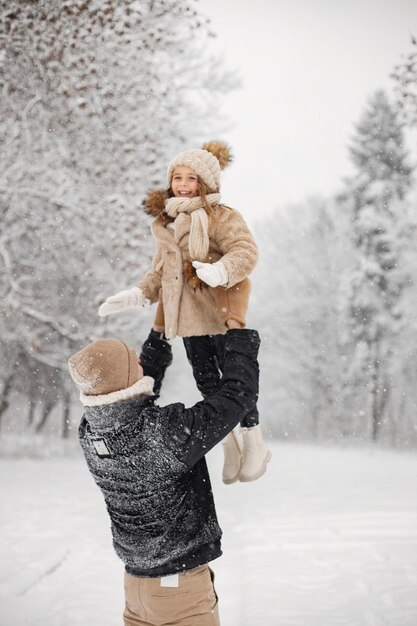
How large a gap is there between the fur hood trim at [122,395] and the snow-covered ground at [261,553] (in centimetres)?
451

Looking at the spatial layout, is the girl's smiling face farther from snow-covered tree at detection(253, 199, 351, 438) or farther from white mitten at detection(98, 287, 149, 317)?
snow-covered tree at detection(253, 199, 351, 438)

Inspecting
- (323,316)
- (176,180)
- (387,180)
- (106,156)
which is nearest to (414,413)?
(323,316)

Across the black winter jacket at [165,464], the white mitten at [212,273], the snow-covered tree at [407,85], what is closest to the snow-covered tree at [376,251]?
the snow-covered tree at [407,85]

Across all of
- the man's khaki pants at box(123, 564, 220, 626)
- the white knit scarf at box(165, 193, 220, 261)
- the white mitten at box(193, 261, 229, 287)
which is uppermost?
the white knit scarf at box(165, 193, 220, 261)

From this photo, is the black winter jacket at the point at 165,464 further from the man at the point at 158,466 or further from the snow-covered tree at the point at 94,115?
the snow-covered tree at the point at 94,115

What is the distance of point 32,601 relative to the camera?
6609 millimetres

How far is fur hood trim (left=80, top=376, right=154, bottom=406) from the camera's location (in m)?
2.21

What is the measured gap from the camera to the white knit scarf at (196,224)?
2.63 metres

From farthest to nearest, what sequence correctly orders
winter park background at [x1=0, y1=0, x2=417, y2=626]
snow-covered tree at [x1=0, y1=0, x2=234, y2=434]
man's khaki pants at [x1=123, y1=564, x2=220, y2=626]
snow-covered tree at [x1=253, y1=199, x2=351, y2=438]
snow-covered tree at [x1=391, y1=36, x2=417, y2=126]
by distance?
snow-covered tree at [x1=253, y1=199, x2=351, y2=438], snow-covered tree at [x1=0, y1=0, x2=234, y2=434], winter park background at [x1=0, y1=0, x2=417, y2=626], snow-covered tree at [x1=391, y1=36, x2=417, y2=126], man's khaki pants at [x1=123, y1=564, x2=220, y2=626]

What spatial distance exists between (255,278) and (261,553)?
1745cm

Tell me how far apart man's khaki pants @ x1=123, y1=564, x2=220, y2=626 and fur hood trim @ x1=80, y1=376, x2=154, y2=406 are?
2.43ft

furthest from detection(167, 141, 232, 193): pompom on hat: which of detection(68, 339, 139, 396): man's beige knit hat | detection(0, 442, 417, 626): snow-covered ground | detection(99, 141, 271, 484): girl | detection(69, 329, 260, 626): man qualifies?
detection(0, 442, 417, 626): snow-covered ground

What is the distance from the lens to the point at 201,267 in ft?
8.09

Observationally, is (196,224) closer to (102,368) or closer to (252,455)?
(102,368)
